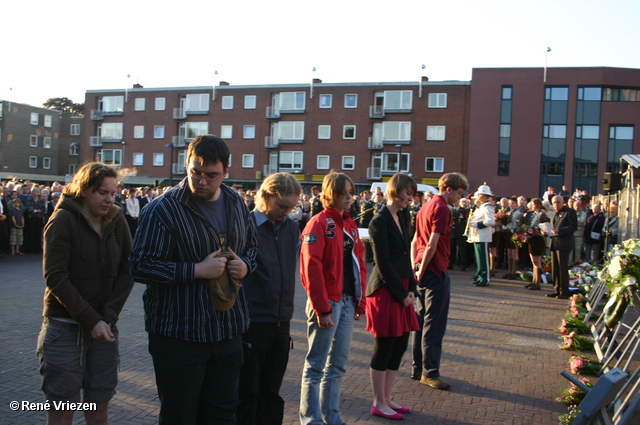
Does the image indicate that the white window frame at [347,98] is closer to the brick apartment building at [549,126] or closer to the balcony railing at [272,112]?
the balcony railing at [272,112]

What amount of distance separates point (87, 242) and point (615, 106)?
46673mm

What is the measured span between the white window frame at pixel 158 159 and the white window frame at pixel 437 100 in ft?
90.5

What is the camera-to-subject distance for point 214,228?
2.93 metres

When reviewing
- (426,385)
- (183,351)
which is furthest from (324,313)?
(426,385)

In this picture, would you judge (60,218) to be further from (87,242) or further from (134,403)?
(134,403)

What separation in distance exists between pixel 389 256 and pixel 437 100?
4448 centimetres

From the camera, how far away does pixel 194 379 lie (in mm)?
2867

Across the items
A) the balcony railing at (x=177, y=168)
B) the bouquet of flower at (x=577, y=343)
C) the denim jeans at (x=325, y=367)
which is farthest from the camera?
the balcony railing at (x=177, y=168)

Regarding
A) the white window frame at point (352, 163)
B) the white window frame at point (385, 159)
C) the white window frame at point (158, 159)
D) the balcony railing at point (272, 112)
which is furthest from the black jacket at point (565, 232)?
the white window frame at point (158, 159)

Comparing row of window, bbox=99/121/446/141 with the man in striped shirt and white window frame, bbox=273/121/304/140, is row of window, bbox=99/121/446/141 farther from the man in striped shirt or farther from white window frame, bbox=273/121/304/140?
the man in striped shirt

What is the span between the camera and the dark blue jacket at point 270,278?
12.1 feet

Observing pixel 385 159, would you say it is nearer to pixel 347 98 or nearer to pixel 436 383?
pixel 347 98

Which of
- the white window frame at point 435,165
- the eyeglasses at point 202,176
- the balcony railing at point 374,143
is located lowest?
the eyeglasses at point 202,176

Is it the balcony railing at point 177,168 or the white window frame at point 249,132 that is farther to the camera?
the balcony railing at point 177,168
